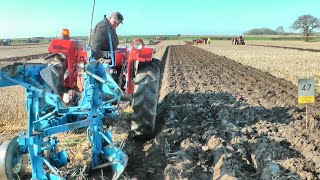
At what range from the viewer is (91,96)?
487 centimetres

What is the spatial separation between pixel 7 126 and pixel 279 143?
4.82 metres

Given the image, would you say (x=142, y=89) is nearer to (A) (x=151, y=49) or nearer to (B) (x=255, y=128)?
(A) (x=151, y=49)

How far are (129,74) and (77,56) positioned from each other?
3.28 ft

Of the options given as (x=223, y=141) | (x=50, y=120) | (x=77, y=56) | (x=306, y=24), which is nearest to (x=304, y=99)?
(x=223, y=141)

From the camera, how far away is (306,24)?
8056 centimetres

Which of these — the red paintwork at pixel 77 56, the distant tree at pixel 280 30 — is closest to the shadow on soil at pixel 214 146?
the red paintwork at pixel 77 56

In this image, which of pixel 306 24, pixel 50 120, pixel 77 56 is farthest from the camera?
pixel 306 24

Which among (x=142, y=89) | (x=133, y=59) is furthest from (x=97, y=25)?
(x=142, y=89)

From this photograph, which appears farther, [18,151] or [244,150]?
[244,150]

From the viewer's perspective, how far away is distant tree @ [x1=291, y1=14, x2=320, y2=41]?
263 ft

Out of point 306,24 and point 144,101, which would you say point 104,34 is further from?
point 306,24

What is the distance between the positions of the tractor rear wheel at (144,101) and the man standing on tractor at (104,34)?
629mm

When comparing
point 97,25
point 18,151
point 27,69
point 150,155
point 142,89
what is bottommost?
point 150,155

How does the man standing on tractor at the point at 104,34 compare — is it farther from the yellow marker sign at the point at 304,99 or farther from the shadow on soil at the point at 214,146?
the yellow marker sign at the point at 304,99
